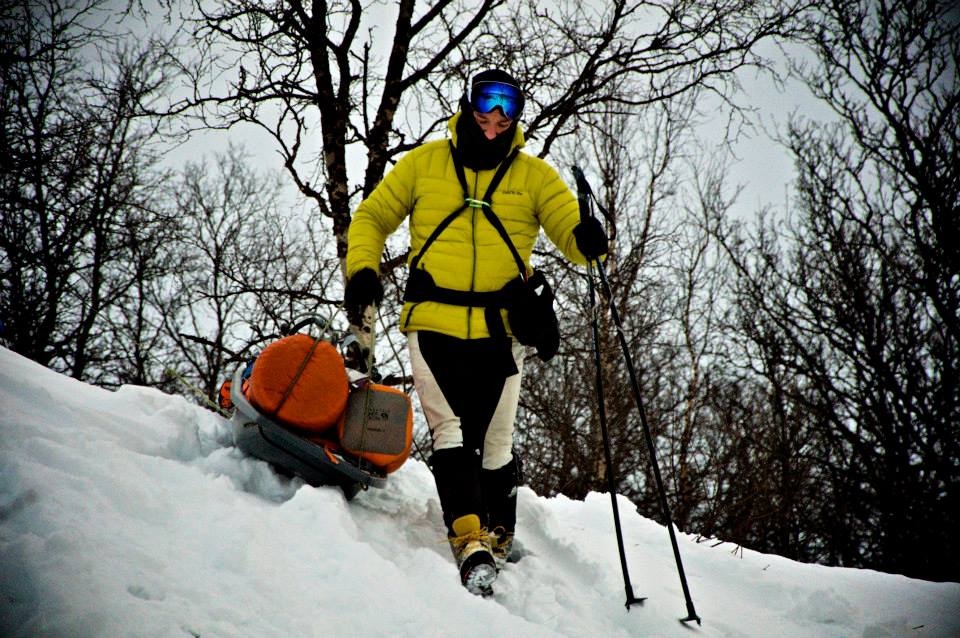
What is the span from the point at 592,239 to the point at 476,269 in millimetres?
585

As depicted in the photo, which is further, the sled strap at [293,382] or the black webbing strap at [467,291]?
the black webbing strap at [467,291]

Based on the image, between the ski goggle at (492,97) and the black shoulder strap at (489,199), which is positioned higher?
the ski goggle at (492,97)

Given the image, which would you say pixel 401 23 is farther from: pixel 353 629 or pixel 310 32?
pixel 353 629

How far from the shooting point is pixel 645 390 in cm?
1097

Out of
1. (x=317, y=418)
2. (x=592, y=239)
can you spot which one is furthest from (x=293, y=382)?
(x=592, y=239)

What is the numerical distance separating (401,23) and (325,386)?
13.0 ft

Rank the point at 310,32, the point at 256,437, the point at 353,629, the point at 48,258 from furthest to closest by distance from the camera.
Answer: the point at 48,258
the point at 310,32
the point at 256,437
the point at 353,629

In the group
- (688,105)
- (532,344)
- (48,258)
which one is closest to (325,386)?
(532,344)

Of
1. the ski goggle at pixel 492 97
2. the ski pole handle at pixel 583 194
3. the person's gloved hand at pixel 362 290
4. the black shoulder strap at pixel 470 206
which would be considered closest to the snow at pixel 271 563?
the person's gloved hand at pixel 362 290

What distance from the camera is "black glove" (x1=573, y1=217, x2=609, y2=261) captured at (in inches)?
108

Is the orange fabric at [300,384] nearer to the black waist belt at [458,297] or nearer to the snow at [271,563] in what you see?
the snow at [271,563]

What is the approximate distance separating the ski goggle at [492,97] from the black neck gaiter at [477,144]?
0.16 ft

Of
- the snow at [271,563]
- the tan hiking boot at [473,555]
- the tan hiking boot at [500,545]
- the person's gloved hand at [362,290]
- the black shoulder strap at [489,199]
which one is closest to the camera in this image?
the snow at [271,563]

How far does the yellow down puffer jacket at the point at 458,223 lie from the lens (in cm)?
273
